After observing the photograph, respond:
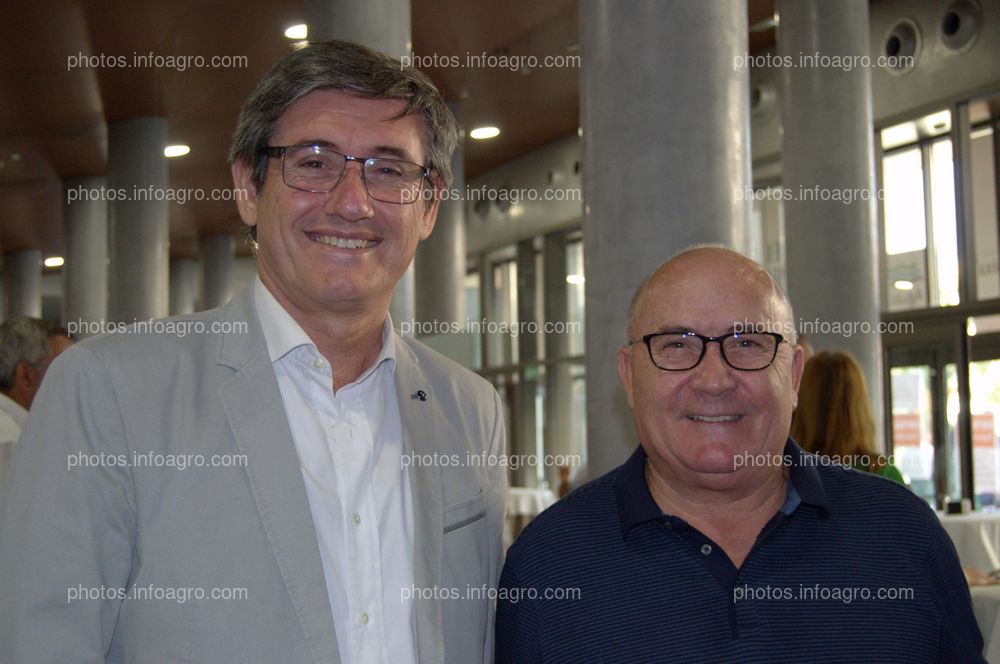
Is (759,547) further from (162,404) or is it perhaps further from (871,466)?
(871,466)

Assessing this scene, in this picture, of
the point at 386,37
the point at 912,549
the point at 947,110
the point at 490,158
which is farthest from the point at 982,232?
the point at 912,549

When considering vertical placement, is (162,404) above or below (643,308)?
below

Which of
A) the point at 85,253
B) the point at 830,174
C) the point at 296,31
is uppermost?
the point at 296,31

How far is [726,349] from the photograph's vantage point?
187 centimetres

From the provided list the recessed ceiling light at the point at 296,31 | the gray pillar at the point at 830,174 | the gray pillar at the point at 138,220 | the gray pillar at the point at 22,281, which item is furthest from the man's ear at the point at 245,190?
the gray pillar at the point at 22,281

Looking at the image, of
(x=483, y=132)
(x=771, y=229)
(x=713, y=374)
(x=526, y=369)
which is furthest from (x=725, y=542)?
(x=526, y=369)

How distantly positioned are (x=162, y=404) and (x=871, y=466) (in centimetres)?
319

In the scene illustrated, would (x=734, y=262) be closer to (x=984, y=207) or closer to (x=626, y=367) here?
(x=626, y=367)

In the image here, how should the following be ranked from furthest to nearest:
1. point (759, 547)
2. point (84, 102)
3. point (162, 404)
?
point (84, 102), point (759, 547), point (162, 404)

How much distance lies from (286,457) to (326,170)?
476 mm

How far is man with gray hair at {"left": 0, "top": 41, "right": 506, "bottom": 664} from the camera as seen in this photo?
5.00 ft

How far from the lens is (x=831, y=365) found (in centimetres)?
428

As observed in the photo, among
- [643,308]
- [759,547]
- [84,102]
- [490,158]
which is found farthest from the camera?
[490,158]

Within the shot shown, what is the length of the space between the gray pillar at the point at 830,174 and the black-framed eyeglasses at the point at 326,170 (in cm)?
654
